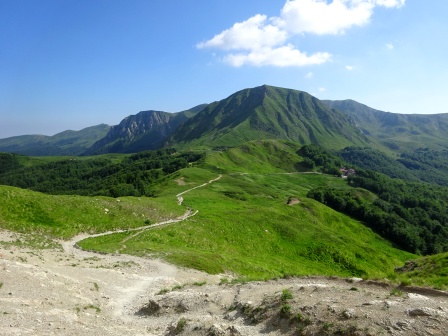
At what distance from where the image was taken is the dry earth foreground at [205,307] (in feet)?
50.1

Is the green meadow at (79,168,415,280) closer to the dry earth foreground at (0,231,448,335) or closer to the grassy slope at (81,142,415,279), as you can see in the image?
the grassy slope at (81,142,415,279)

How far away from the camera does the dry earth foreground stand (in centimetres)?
1527

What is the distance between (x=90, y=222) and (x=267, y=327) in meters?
42.1

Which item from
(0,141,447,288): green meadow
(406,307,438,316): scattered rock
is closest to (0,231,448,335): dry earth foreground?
(406,307,438,316): scattered rock

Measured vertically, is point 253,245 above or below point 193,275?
below

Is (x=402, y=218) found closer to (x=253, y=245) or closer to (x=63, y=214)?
(x=253, y=245)

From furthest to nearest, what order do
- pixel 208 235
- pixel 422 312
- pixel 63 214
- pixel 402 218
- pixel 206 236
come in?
pixel 402 218 → pixel 208 235 → pixel 206 236 → pixel 63 214 → pixel 422 312

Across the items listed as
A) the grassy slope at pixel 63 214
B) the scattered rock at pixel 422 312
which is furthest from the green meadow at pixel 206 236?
the scattered rock at pixel 422 312

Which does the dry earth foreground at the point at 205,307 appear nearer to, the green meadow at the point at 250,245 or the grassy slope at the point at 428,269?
the green meadow at the point at 250,245

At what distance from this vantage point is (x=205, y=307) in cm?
2097

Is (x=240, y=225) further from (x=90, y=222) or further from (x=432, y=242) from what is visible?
(x=432, y=242)

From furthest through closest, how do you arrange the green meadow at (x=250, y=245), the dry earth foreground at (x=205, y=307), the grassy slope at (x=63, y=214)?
A: the grassy slope at (x=63, y=214) < the green meadow at (x=250, y=245) < the dry earth foreground at (x=205, y=307)

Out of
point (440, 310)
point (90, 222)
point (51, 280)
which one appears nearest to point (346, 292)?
point (440, 310)

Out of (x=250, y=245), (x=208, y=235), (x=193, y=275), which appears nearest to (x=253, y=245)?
(x=250, y=245)
